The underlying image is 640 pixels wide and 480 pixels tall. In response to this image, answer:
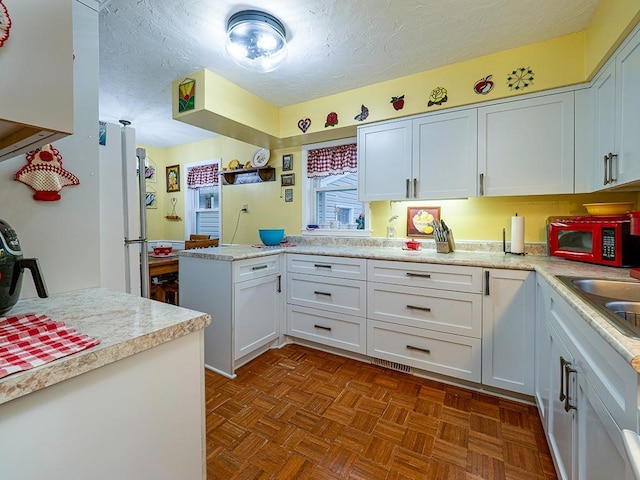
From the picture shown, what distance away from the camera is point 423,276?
82.7 inches

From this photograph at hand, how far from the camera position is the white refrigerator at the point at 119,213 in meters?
1.90

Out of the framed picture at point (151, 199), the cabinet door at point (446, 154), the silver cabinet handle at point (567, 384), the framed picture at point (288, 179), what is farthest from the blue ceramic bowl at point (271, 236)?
the framed picture at point (151, 199)

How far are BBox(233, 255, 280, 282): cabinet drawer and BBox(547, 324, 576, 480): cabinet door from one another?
6.36 feet

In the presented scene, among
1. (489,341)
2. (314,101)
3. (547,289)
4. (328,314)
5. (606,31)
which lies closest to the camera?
(547,289)

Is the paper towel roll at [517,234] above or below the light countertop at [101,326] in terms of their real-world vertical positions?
above

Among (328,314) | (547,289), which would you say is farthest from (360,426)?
(547,289)

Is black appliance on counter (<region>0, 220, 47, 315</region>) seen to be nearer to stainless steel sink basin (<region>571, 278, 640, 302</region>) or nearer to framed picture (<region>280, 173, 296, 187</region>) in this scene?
stainless steel sink basin (<region>571, 278, 640, 302</region>)

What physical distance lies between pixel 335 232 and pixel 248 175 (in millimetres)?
1508

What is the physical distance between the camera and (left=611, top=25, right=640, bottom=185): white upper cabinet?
139cm

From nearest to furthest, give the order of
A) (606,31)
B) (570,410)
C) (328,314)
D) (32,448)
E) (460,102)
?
(32,448) → (570,410) → (606,31) → (460,102) → (328,314)

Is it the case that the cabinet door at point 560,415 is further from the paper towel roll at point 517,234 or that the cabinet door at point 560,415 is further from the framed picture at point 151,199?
the framed picture at point 151,199

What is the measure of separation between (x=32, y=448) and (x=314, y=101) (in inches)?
117

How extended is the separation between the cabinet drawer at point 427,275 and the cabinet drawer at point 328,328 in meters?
0.43

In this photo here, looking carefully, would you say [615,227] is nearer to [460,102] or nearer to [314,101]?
[460,102]
